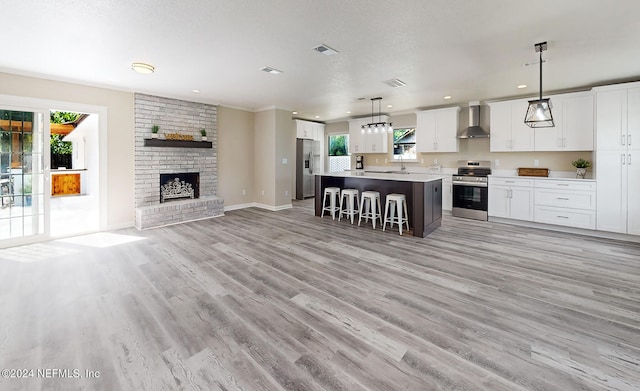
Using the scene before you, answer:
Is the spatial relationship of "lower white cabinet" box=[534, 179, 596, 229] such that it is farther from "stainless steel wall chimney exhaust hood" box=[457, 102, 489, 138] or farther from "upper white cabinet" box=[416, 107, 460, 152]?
"upper white cabinet" box=[416, 107, 460, 152]

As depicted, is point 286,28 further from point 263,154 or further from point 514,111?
point 514,111

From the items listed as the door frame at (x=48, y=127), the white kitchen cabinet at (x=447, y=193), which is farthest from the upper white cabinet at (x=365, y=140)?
the door frame at (x=48, y=127)

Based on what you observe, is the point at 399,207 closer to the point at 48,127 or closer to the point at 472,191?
the point at 472,191

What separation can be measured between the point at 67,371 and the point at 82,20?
9.83 ft

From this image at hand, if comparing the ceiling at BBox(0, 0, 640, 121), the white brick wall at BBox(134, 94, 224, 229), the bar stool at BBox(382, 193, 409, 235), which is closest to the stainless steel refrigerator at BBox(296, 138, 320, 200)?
the white brick wall at BBox(134, 94, 224, 229)

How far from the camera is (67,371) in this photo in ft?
5.74

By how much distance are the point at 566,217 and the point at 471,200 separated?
1617mm

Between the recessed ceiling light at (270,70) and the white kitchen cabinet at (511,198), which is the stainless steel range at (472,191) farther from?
the recessed ceiling light at (270,70)

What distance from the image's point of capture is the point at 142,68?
13.0 feet

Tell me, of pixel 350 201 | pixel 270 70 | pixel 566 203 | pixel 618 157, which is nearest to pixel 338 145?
pixel 350 201

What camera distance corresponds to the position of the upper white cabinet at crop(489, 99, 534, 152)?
5.72 metres

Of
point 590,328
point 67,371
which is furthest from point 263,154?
point 590,328

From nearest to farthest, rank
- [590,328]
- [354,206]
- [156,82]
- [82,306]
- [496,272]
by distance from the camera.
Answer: [590,328]
[82,306]
[496,272]
[156,82]
[354,206]

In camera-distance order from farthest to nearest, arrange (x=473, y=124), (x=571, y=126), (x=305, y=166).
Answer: (x=305, y=166)
(x=473, y=124)
(x=571, y=126)
